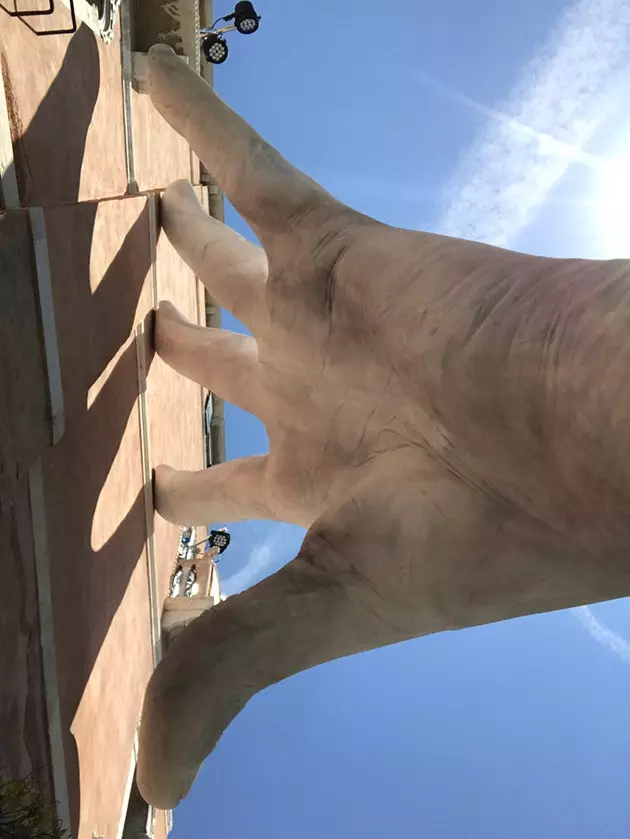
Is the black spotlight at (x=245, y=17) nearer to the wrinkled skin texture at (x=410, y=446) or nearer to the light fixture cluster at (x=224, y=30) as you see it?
the light fixture cluster at (x=224, y=30)

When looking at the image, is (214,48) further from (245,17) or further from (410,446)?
(410,446)

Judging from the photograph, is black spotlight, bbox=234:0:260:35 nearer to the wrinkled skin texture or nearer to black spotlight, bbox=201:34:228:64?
black spotlight, bbox=201:34:228:64

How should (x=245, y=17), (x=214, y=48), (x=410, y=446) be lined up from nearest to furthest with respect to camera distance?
(x=410, y=446) < (x=214, y=48) < (x=245, y=17)

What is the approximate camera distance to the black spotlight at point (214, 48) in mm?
6841

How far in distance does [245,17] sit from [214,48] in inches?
25.3

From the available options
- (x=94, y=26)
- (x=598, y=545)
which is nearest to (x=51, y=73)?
(x=94, y=26)

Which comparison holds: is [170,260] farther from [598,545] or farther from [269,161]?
[598,545]

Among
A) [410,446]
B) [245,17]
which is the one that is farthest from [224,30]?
[410,446]

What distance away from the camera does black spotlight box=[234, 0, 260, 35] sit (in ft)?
23.9

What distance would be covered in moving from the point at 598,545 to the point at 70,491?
81.7 inches

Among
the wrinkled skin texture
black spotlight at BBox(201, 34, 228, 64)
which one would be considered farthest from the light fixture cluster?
the wrinkled skin texture

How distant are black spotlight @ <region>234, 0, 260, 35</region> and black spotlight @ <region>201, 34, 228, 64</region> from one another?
54 centimetres

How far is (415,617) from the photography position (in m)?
2.45

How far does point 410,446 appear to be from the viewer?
2.60 m
